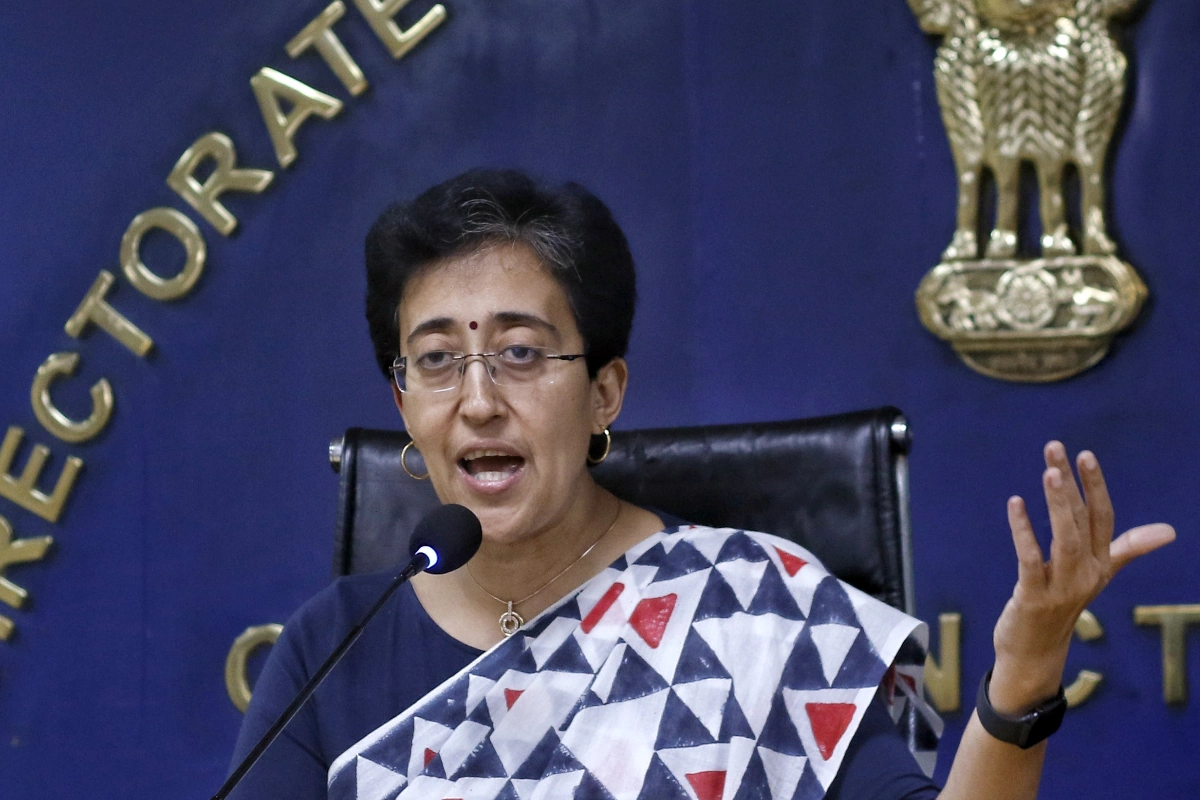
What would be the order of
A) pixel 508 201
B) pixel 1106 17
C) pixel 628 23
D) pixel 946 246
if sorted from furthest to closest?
pixel 628 23, pixel 946 246, pixel 1106 17, pixel 508 201

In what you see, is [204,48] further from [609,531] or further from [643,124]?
[609,531]

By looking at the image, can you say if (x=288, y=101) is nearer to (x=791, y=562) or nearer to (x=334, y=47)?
(x=334, y=47)

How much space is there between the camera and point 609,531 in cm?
153

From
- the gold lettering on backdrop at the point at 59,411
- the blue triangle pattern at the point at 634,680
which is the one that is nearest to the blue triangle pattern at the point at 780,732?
the blue triangle pattern at the point at 634,680

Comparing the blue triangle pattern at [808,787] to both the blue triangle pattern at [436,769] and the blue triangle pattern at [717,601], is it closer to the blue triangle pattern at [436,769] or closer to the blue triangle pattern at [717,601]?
the blue triangle pattern at [717,601]

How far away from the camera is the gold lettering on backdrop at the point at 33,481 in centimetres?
246

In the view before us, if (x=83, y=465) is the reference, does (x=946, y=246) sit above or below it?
above

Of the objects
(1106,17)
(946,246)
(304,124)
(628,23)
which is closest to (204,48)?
(304,124)

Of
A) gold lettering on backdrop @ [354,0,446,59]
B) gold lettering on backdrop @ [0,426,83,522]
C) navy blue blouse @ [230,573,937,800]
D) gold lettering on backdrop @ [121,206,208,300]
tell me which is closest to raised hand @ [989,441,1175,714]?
navy blue blouse @ [230,573,937,800]

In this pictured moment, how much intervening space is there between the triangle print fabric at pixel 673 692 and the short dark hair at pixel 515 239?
26cm

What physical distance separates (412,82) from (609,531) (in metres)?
1.13

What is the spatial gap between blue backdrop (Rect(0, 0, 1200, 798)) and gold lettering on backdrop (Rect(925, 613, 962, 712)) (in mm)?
19

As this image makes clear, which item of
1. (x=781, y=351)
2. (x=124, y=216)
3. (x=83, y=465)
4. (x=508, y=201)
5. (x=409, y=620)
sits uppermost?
(x=124, y=216)

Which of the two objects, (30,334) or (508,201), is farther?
(30,334)
